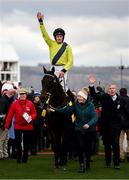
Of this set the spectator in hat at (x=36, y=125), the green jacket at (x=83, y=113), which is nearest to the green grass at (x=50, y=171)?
the green jacket at (x=83, y=113)

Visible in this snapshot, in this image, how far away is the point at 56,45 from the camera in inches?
740

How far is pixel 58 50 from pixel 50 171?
301cm

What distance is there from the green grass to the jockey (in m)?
2.08

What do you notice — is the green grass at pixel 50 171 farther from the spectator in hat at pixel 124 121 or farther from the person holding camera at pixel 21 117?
the spectator in hat at pixel 124 121

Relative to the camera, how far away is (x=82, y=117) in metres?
17.5

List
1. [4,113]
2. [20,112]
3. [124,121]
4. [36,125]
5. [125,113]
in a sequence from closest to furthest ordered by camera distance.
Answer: [20,112], [125,113], [124,121], [4,113], [36,125]

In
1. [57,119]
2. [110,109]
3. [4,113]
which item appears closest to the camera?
[57,119]

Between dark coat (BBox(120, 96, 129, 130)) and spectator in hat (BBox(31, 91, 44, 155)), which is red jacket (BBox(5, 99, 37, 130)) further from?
spectator in hat (BBox(31, 91, 44, 155))

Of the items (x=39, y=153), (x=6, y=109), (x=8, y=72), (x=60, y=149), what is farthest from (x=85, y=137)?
(x=8, y=72)

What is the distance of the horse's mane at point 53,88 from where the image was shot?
17453 mm

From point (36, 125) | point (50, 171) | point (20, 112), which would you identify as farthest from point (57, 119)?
point (36, 125)

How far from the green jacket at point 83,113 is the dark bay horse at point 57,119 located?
25 cm

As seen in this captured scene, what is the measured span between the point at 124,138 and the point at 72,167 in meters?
3.80

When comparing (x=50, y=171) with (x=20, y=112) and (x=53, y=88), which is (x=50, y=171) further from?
(x=20, y=112)
